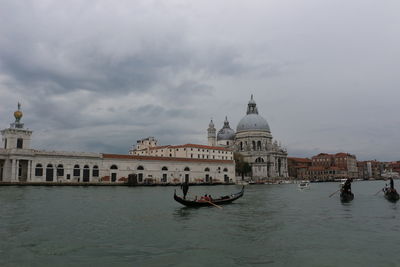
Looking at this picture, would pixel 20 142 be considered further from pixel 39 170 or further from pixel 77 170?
pixel 77 170

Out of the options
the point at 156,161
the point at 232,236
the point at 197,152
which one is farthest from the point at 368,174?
the point at 232,236

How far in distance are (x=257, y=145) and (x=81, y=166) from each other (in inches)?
2385

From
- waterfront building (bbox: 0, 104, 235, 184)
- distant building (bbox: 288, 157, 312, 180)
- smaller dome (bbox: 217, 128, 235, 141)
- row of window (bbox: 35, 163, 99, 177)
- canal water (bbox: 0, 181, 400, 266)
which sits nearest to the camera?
canal water (bbox: 0, 181, 400, 266)

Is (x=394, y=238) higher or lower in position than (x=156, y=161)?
lower

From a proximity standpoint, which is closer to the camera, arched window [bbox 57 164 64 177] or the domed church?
arched window [bbox 57 164 64 177]

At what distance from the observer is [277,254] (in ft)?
40.4

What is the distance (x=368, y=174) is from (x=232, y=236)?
15160 centimetres

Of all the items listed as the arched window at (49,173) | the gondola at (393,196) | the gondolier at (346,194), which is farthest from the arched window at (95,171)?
the gondola at (393,196)

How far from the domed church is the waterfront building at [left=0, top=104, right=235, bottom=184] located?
1212 inches

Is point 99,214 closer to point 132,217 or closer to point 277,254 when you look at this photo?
point 132,217

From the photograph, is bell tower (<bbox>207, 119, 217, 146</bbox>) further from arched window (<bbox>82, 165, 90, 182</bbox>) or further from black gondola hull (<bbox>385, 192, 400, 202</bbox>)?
black gondola hull (<bbox>385, 192, 400, 202</bbox>)

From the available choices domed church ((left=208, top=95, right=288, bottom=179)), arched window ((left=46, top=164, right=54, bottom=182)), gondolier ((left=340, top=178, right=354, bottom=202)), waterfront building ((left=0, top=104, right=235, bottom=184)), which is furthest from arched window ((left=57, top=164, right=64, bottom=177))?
domed church ((left=208, top=95, right=288, bottom=179))

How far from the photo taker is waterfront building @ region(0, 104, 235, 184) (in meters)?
53.8

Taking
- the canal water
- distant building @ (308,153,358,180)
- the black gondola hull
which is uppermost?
distant building @ (308,153,358,180)
